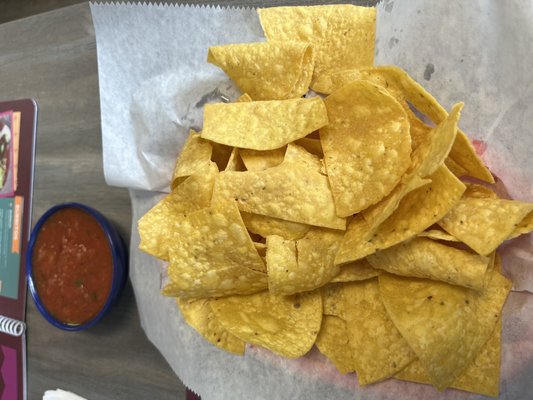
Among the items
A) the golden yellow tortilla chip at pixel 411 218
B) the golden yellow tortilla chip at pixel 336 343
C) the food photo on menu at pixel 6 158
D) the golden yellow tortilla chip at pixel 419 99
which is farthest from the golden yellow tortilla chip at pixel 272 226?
the food photo on menu at pixel 6 158

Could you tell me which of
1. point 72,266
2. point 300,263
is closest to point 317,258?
point 300,263

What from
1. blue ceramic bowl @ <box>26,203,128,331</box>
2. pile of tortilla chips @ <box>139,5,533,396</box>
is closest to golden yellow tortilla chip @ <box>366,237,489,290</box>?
pile of tortilla chips @ <box>139,5,533,396</box>

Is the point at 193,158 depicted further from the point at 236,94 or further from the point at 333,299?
the point at 333,299

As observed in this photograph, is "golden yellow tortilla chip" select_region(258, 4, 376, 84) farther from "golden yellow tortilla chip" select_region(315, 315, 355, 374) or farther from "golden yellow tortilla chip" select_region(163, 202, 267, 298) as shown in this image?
"golden yellow tortilla chip" select_region(315, 315, 355, 374)

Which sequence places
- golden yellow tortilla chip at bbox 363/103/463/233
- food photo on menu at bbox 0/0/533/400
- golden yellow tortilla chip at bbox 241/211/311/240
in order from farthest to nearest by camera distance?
golden yellow tortilla chip at bbox 241/211/311/240 → food photo on menu at bbox 0/0/533/400 → golden yellow tortilla chip at bbox 363/103/463/233

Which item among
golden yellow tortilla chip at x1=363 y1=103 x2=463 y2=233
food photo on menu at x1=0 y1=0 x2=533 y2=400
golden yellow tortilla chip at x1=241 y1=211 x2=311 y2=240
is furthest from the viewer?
golden yellow tortilla chip at x1=241 y1=211 x2=311 y2=240

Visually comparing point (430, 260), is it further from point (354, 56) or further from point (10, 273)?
point (10, 273)
